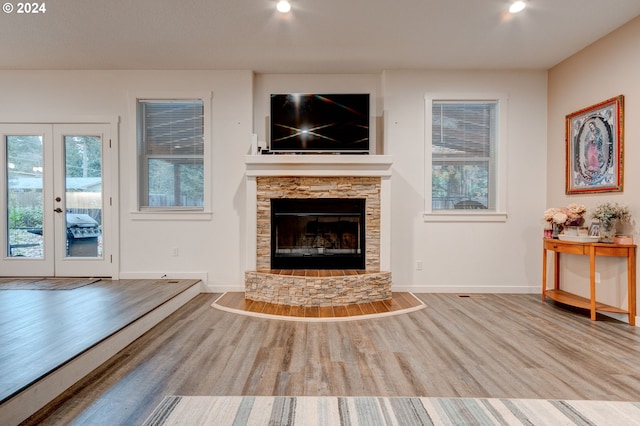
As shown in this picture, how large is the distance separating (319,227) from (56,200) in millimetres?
3493

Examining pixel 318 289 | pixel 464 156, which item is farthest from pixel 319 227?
pixel 464 156

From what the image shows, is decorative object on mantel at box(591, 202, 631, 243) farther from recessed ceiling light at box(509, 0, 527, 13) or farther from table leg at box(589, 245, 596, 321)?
recessed ceiling light at box(509, 0, 527, 13)

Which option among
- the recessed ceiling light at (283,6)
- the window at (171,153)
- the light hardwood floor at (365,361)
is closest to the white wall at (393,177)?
the window at (171,153)

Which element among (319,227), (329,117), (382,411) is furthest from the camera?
(319,227)

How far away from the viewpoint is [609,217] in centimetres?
323

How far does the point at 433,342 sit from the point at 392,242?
176 cm

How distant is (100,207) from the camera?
4.45 metres

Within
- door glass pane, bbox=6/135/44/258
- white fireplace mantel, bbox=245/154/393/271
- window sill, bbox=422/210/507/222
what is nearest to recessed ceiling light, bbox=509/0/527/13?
white fireplace mantel, bbox=245/154/393/271

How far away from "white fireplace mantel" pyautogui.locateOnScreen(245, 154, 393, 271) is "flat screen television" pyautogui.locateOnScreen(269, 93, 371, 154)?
0.75 ft

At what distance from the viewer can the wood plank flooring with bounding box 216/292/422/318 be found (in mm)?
3410

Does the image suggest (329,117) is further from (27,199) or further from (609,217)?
(27,199)

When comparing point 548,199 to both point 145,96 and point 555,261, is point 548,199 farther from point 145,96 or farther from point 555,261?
point 145,96

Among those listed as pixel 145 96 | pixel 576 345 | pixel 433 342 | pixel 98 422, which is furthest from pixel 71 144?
pixel 576 345

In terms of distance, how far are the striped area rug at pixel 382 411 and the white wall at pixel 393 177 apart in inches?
99.7
